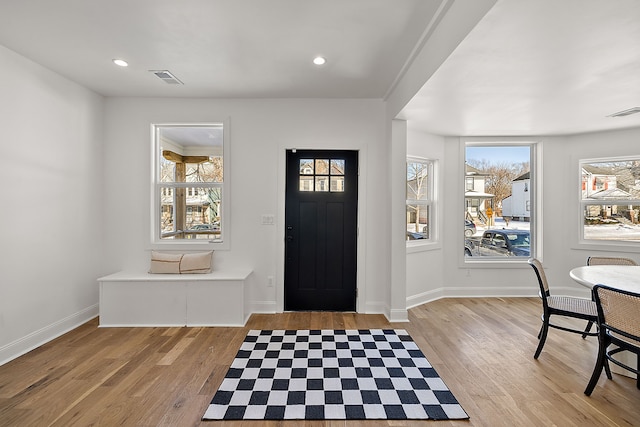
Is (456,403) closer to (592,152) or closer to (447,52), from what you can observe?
(447,52)

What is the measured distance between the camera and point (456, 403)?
2.21 meters

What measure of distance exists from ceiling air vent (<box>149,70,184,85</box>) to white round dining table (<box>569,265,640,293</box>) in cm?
417

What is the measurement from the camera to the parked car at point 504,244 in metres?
4.97

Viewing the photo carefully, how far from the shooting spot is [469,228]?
4.93 m

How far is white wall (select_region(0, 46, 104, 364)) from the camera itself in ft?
9.46

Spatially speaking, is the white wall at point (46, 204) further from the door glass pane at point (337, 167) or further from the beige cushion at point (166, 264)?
the door glass pane at point (337, 167)

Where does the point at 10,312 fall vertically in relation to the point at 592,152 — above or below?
below

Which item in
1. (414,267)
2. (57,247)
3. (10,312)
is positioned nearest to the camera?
(10,312)

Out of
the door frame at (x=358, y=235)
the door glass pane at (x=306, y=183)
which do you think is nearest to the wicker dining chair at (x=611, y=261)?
the door frame at (x=358, y=235)

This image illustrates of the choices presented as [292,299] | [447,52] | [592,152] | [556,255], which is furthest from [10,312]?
[592,152]

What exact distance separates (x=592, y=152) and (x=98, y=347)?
6.52 metres

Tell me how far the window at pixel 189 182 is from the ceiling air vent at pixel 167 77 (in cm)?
70

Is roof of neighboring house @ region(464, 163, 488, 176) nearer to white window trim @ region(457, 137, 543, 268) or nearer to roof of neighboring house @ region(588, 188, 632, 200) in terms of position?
white window trim @ region(457, 137, 543, 268)

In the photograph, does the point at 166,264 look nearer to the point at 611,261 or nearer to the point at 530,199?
the point at 611,261
